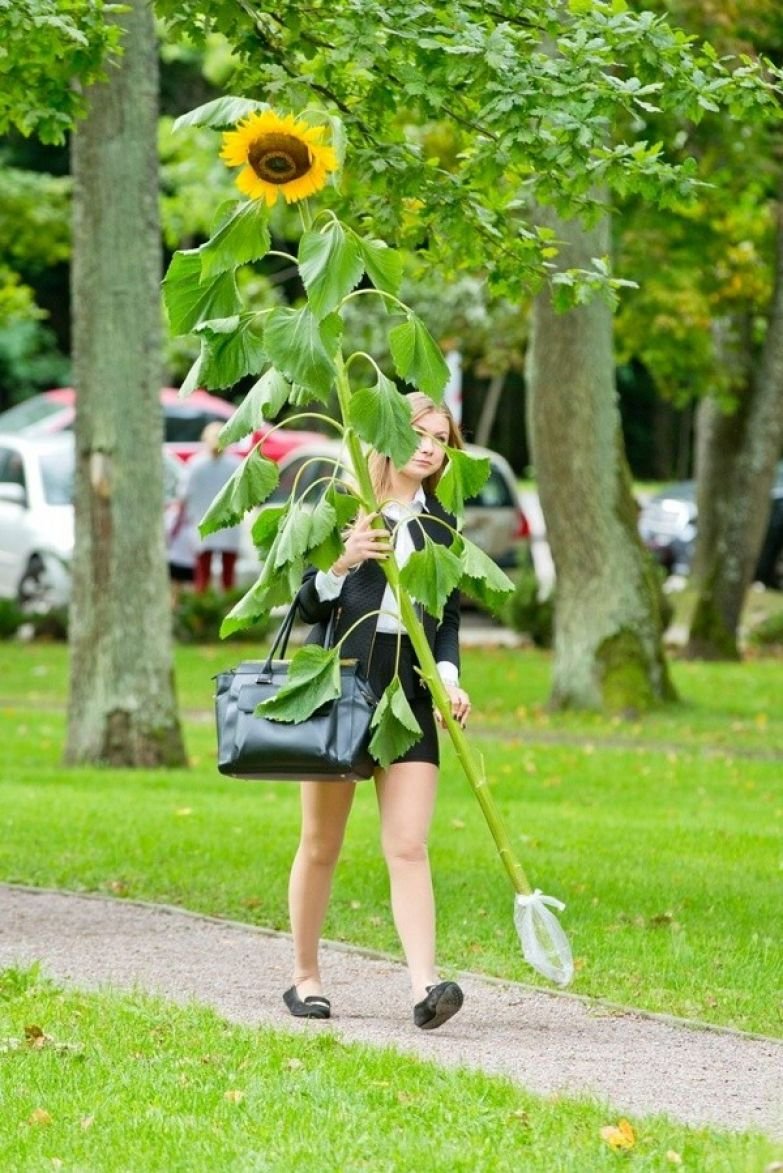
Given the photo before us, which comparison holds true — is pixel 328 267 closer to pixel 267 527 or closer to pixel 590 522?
pixel 267 527

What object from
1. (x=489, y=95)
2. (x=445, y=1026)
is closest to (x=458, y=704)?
(x=445, y=1026)

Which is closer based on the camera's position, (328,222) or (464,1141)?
(464,1141)

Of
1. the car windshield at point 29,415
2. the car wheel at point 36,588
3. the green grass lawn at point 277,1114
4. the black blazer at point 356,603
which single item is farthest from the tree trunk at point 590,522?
the car windshield at point 29,415

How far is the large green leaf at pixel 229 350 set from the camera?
20.8 ft

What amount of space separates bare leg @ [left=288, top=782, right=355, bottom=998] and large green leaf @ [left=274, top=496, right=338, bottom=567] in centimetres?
77

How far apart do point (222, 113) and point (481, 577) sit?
148 centimetres

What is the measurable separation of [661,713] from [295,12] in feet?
32.6

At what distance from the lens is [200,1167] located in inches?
193

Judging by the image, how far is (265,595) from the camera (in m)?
6.49

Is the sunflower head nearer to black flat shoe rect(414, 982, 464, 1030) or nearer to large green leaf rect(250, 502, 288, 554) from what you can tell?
large green leaf rect(250, 502, 288, 554)

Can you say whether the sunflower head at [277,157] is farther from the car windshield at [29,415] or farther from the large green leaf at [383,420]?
the car windshield at [29,415]

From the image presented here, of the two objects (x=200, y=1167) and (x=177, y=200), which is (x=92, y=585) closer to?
(x=200, y=1167)

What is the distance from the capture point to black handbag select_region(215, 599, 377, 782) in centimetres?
633

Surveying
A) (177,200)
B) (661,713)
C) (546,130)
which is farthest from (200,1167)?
(177,200)
